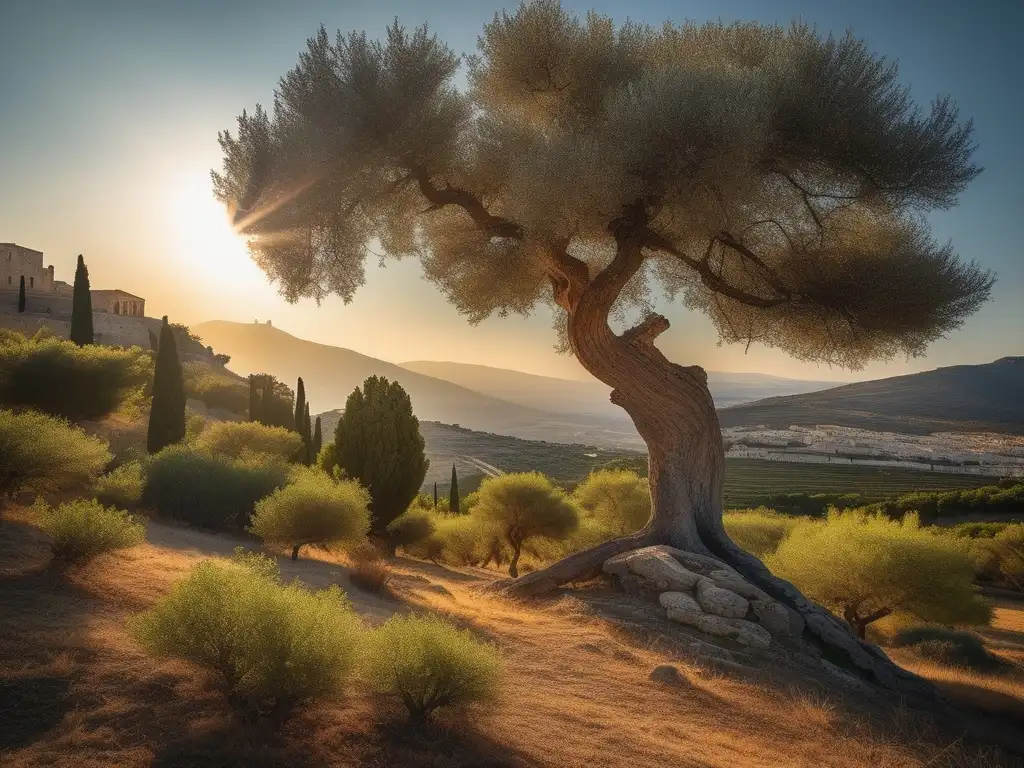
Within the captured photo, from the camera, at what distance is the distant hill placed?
9281 cm

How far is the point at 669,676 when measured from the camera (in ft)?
23.3

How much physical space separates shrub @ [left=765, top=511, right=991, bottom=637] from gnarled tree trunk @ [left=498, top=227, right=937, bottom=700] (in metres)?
6.29

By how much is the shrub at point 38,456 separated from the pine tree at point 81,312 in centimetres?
3026

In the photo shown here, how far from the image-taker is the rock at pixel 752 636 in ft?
29.4

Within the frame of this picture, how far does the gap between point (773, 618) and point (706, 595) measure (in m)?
1.21

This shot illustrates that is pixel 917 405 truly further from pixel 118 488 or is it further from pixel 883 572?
pixel 118 488

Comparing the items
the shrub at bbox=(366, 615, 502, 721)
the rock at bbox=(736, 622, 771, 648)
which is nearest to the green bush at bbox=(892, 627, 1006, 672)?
the rock at bbox=(736, 622, 771, 648)

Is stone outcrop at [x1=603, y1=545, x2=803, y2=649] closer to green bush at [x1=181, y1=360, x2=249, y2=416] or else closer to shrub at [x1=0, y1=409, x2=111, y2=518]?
shrub at [x1=0, y1=409, x2=111, y2=518]

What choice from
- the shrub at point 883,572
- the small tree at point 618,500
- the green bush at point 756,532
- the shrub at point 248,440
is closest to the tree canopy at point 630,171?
the shrub at point 883,572

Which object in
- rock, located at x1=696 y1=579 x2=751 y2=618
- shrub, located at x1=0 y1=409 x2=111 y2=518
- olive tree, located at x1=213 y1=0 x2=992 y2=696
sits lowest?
rock, located at x1=696 y1=579 x2=751 y2=618

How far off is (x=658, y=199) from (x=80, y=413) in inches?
1003

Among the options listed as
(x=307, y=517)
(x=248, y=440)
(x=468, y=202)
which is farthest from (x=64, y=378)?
(x=468, y=202)

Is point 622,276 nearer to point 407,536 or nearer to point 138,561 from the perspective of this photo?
point 138,561

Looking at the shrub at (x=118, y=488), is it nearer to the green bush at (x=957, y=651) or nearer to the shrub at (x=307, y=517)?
the shrub at (x=307, y=517)
